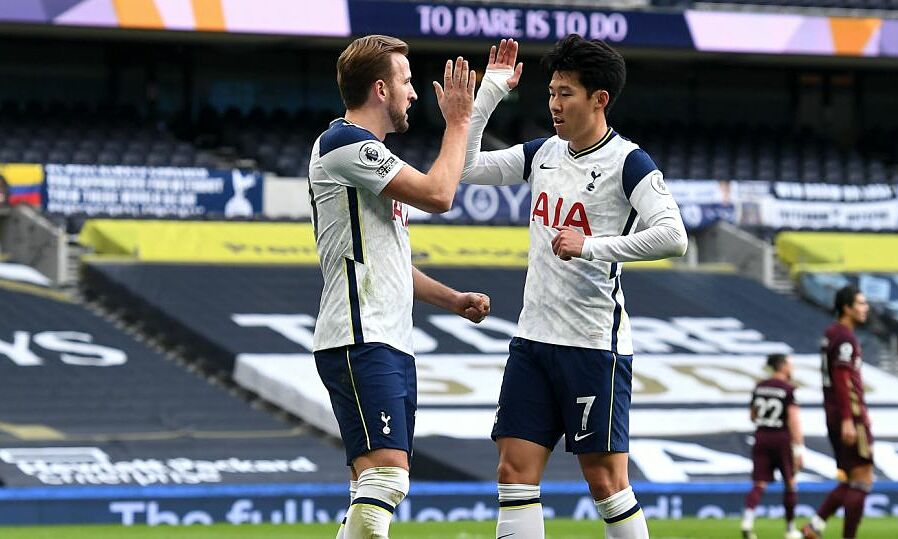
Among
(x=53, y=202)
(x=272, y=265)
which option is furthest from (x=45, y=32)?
(x=272, y=265)

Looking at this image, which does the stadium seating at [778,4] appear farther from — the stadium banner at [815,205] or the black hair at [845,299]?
the black hair at [845,299]

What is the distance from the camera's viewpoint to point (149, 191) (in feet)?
85.0

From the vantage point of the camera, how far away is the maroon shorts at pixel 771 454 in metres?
15.0

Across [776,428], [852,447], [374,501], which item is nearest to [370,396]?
[374,501]

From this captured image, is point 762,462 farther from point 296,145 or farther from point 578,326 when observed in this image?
point 296,145

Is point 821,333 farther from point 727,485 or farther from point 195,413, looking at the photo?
point 195,413

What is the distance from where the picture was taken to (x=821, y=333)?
81.7ft

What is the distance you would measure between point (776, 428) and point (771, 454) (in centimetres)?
23

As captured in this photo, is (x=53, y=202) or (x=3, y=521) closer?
(x=3, y=521)

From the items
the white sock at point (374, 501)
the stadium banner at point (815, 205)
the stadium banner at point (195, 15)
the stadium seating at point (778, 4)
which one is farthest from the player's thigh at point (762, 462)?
the stadium seating at point (778, 4)

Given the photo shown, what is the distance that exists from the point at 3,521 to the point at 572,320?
9.06 meters

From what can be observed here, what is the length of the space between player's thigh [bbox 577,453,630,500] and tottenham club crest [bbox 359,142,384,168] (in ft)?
5.15

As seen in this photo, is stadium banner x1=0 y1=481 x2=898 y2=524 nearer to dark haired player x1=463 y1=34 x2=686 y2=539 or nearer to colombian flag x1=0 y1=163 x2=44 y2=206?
dark haired player x1=463 y1=34 x2=686 y2=539

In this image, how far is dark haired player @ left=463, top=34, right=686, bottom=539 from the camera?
688cm
